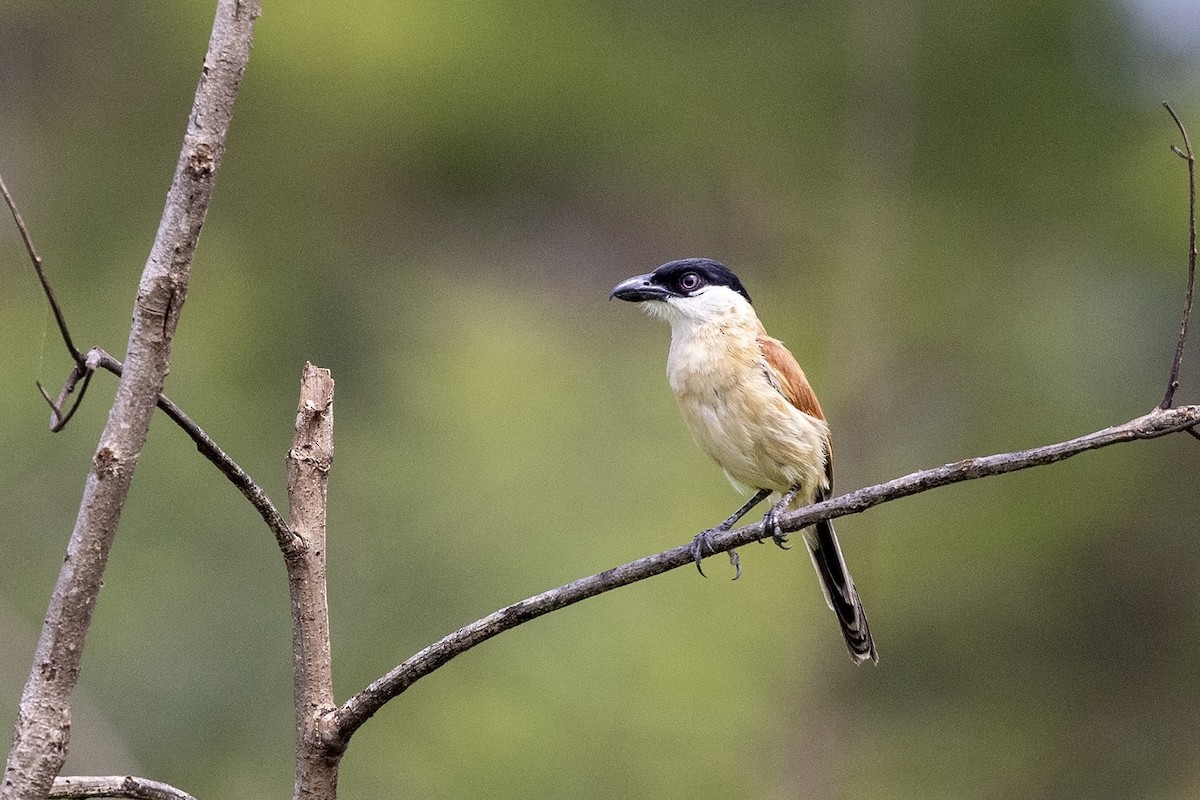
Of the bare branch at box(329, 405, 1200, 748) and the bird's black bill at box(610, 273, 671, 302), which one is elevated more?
the bird's black bill at box(610, 273, 671, 302)

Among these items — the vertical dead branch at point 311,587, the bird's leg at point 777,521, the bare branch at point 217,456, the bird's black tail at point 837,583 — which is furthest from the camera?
the bird's black tail at point 837,583

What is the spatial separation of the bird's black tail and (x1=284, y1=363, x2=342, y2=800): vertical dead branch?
1.69 metres

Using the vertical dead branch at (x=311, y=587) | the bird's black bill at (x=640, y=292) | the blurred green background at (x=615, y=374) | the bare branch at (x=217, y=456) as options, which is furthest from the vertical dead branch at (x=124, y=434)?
the blurred green background at (x=615, y=374)

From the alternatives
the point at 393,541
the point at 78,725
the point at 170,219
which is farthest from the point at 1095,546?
the point at 170,219

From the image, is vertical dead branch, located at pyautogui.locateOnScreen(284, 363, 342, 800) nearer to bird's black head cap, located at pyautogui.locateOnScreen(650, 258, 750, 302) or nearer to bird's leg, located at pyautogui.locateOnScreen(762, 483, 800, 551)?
bird's leg, located at pyautogui.locateOnScreen(762, 483, 800, 551)

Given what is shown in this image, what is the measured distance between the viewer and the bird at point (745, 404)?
2.99 m

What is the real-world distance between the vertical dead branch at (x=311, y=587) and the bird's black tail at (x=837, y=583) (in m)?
1.69

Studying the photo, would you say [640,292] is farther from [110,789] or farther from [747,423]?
[110,789]

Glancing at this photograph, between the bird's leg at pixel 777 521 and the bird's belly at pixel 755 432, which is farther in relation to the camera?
the bird's belly at pixel 755 432

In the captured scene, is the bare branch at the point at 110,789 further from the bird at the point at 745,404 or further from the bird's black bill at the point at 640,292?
the bird's black bill at the point at 640,292

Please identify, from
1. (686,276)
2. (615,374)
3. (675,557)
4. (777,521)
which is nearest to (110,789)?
(675,557)

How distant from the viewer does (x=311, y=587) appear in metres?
1.89

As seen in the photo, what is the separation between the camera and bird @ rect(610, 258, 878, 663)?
2992mm

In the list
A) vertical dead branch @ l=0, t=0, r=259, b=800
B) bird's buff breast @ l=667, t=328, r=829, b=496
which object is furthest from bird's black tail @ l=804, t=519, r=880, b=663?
vertical dead branch @ l=0, t=0, r=259, b=800
